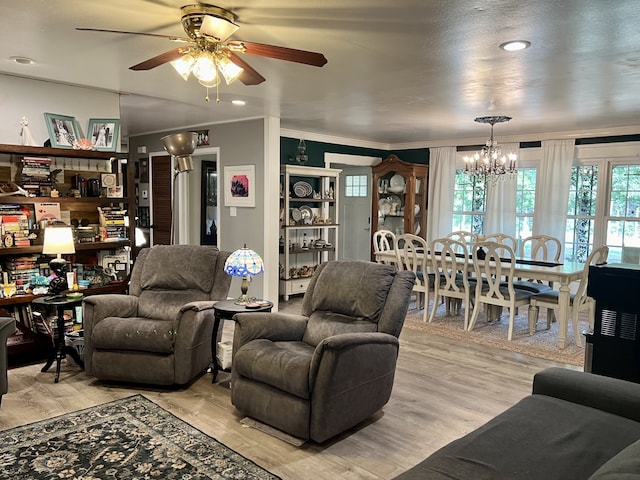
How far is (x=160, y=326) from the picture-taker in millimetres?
3465

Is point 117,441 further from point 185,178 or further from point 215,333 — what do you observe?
point 185,178

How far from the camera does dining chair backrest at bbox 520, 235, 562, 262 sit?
583 cm

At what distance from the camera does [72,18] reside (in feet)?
8.54

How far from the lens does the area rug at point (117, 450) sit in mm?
2410

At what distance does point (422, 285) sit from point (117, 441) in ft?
12.9

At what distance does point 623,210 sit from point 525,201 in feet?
4.02

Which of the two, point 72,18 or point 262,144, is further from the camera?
point 262,144

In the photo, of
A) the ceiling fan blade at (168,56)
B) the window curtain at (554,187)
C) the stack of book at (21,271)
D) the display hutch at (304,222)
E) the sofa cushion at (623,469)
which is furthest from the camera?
the display hutch at (304,222)

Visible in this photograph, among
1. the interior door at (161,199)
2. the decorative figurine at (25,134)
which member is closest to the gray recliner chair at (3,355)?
the decorative figurine at (25,134)

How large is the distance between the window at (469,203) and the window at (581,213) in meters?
1.22

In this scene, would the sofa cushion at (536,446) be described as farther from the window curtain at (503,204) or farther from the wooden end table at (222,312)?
the window curtain at (503,204)

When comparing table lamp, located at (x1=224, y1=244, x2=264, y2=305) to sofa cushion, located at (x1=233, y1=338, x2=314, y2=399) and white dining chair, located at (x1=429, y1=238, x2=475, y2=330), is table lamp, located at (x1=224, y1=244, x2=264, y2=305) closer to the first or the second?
sofa cushion, located at (x1=233, y1=338, x2=314, y2=399)

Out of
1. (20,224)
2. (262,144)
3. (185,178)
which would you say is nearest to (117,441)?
(20,224)

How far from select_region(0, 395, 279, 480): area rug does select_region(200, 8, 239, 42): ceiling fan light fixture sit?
217cm
